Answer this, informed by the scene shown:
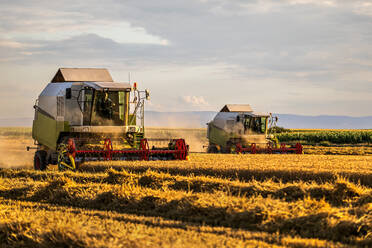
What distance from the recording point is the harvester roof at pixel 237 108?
113ft

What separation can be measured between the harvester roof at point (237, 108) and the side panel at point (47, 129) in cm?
1587

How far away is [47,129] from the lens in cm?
1989

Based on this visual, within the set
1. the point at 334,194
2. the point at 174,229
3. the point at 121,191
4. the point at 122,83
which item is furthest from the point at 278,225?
the point at 122,83

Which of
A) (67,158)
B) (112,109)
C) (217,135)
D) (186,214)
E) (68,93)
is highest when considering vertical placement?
(68,93)

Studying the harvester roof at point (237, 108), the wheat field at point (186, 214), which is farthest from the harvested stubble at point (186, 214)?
the harvester roof at point (237, 108)

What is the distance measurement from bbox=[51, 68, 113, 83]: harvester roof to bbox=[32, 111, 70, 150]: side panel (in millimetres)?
1651

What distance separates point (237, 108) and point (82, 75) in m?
16.5

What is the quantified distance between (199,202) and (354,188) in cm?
282

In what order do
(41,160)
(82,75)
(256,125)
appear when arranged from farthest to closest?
(256,125) < (82,75) < (41,160)

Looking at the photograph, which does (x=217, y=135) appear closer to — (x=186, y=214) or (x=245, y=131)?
(x=245, y=131)

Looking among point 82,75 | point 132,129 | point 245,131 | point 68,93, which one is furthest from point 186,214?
point 245,131

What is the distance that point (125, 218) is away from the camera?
27.0 ft

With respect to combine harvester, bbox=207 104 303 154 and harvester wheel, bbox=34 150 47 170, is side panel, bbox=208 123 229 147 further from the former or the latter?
harvester wheel, bbox=34 150 47 170

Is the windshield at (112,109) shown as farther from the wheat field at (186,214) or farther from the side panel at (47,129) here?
the wheat field at (186,214)
